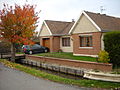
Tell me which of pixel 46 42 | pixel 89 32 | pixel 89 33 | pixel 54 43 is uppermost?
pixel 89 32

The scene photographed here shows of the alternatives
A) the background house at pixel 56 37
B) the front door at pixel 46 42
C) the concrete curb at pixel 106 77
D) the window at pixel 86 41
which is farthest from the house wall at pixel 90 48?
the front door at pixel 46 42

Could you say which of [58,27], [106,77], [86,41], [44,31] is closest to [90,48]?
[86,41]

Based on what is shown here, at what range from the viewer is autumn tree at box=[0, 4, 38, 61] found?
1631 centimetres

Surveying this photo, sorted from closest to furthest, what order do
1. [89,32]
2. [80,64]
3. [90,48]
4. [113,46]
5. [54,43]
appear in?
[113,46] < [80,64] < [90,48] < [89,32] < [54,43]

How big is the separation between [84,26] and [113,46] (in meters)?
6.38

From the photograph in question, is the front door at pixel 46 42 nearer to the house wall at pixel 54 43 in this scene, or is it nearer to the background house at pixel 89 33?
the house wall at pixel 54 43

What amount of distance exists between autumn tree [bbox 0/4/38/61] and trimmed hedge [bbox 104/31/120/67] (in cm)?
914

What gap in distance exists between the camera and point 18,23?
16688 millimetres

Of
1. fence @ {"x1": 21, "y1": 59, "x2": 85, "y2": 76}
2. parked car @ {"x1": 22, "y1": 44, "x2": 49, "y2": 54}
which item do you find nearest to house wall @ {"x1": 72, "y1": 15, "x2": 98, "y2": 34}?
fence @ {"x1": 21, "y1": 59, "x2": 85, "y2": 76}

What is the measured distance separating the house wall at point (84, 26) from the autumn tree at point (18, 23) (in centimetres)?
518

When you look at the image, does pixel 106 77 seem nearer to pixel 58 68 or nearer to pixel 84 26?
pixel 58 68

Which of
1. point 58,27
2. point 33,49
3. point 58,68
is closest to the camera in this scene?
point 58,68

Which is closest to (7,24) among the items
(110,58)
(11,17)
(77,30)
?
(11,17)

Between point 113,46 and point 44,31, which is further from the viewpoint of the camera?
point 44,31
